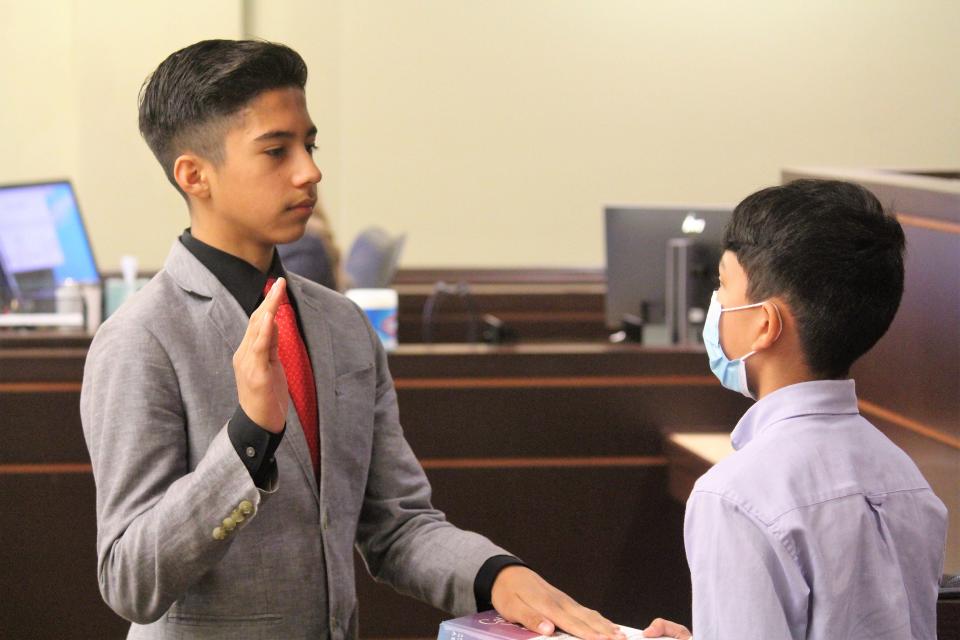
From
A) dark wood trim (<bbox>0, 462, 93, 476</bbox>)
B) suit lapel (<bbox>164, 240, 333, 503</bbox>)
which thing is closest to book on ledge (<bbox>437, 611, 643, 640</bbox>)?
suit lapel (<bbox>164, 240, 333, 503</bbox>)

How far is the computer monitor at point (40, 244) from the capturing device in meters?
4.58

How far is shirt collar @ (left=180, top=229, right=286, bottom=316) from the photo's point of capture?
155 cm

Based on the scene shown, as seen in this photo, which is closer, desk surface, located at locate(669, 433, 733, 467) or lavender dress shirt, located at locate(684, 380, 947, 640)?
lavender dress shirt, located at locate(684, 380, 947, 640)

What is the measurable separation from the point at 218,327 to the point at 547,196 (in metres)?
5.21

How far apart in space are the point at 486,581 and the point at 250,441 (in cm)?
40

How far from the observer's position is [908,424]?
246cm

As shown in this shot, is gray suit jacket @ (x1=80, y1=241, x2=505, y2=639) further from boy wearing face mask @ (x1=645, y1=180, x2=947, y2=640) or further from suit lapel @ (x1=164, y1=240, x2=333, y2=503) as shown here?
boy wearing face mask @ (x1=645, y1=180, x2=947, y2=640)

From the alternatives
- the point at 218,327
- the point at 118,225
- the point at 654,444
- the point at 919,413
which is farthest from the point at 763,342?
the point at 118,225

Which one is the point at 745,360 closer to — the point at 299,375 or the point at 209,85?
the point at 299,375

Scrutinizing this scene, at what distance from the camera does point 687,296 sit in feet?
14.1

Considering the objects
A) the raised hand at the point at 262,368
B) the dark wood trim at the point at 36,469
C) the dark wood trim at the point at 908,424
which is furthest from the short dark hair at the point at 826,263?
the dark wood trim at the point at 36,469

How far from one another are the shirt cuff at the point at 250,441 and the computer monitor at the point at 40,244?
3.51 m

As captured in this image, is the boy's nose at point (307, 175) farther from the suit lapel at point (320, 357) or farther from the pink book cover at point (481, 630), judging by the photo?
the pink book cover at point (481, 630)

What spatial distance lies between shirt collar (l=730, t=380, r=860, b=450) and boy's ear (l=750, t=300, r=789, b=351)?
5 centimetres
